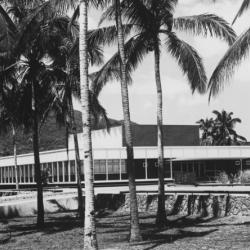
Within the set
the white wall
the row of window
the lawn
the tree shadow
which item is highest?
the white wall

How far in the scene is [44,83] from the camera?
24.6m

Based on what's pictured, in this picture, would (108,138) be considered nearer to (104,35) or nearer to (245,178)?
(245,178)

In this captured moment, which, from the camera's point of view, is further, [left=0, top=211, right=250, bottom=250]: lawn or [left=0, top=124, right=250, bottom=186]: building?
[left=0, top=124, right=250, bottom=186]: building

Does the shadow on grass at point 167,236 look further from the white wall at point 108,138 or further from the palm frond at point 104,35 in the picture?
the white wall at point 108,138

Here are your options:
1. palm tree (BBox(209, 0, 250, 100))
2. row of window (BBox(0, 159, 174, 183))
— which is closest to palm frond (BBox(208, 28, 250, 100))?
palm tree (BBox(209, 0, 250, 100))

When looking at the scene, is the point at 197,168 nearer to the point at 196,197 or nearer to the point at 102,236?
the point at 196,197

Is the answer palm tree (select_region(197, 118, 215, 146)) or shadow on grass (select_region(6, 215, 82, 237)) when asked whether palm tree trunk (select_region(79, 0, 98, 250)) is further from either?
palm tree (select_region(197, 118, 215, 146))

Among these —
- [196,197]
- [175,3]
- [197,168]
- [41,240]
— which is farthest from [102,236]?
[197,168]

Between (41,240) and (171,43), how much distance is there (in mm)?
8624

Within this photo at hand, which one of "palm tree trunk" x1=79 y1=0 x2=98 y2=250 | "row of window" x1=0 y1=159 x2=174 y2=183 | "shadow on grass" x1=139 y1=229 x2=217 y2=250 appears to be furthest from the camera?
"row of window" x1=0 y1=159 x2=174 y2=183

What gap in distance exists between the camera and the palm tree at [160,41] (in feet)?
64.3

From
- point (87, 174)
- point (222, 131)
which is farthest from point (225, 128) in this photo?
point (87, 174)

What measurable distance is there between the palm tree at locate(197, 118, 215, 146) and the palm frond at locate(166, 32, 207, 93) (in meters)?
66.0

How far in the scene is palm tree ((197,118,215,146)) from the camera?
3423 inches
